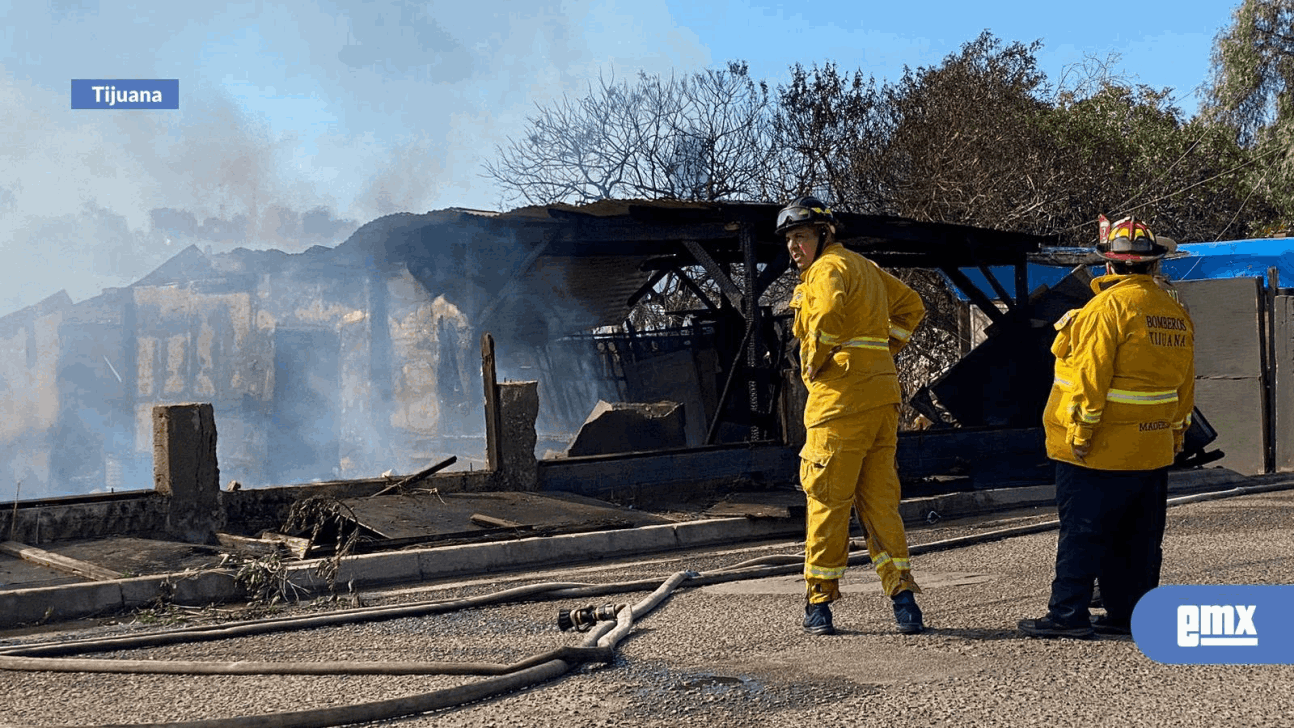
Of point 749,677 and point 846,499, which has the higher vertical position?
point 846,499

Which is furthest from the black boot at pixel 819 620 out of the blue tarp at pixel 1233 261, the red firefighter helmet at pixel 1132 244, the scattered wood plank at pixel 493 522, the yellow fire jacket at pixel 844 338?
the blue tarp at pixel 1233 261

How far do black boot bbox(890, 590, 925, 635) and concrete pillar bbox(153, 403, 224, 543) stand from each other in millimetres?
6461

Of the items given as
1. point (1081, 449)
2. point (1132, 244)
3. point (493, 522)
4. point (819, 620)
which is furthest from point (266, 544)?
point (1132, 244)

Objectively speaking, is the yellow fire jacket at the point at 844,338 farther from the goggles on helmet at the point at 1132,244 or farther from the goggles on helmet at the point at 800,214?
the goggles on helmet at the point at 1132,244

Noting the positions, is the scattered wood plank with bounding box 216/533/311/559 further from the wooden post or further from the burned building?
the burned building

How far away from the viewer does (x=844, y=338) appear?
5.86 m

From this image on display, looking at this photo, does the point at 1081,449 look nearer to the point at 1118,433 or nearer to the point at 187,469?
the point at 1118,433

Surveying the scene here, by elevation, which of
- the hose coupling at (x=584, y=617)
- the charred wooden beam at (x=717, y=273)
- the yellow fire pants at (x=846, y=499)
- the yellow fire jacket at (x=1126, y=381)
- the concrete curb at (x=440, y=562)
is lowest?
the concrete curb at (x=440, y=562)

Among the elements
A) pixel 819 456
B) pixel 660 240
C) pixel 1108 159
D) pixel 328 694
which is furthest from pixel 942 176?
pixel 328 694

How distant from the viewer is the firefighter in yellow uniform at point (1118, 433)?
555 centimetres

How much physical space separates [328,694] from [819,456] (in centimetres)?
234

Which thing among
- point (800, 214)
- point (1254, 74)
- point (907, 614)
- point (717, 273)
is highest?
point (1254, 74)

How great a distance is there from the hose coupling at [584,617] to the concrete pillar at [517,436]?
5875mm

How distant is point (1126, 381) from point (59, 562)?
7048 mm
